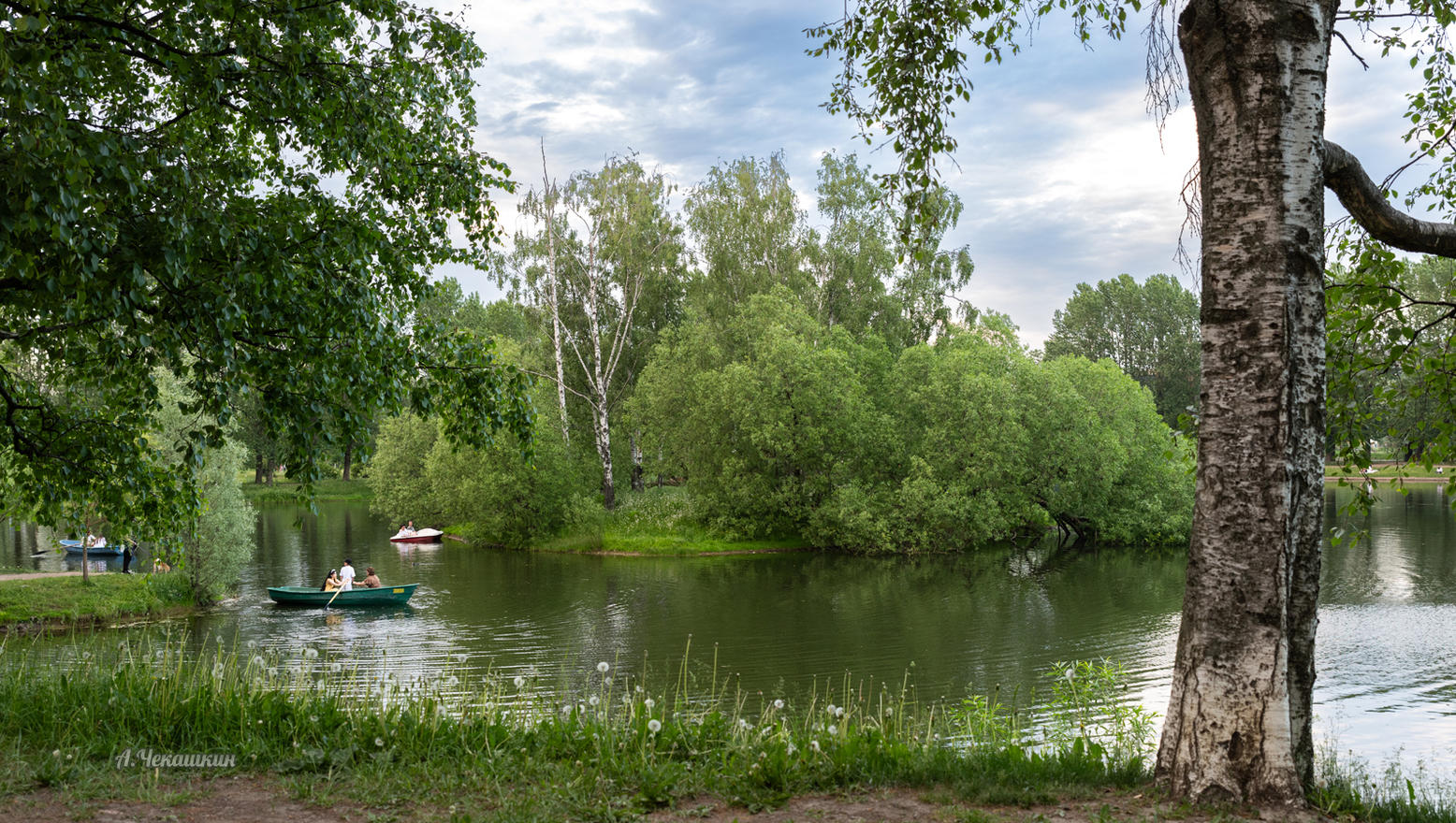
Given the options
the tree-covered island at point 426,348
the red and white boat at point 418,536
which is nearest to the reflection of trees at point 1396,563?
the tree-covered island at point 426,348

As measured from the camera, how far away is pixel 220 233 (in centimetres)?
562

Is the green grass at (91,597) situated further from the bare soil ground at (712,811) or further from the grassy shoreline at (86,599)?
the bare soil ground at (712,811)

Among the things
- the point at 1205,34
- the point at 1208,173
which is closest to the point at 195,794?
the point at 1208,173

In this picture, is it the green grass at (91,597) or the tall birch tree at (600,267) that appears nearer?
the green grass at (91,597)

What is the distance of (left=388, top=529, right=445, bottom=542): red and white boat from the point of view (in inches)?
1543

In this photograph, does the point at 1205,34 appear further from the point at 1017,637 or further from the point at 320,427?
the point at 1017,637

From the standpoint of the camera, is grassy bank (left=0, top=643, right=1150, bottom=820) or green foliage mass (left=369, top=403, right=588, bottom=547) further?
green foliage mass (left=369, top=403, right=588, bottom=547)

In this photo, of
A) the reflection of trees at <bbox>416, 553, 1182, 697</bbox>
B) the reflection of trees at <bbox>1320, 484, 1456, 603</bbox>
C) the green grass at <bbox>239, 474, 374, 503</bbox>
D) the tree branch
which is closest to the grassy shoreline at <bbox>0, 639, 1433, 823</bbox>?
the tree branch

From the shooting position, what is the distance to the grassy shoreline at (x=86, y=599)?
19.5 m

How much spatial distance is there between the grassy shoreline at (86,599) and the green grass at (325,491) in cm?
3655

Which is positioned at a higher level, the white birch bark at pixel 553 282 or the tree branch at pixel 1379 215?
the white birch bark at pixel 553 282

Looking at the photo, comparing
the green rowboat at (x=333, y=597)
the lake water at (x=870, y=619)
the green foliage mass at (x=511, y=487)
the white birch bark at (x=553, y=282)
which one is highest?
the white birch bark at (x=553, y=282)
